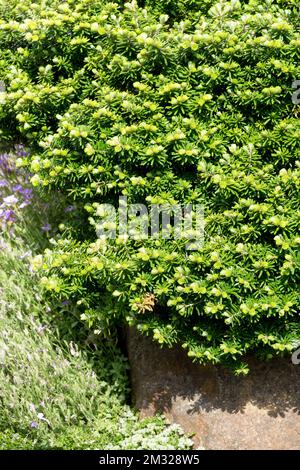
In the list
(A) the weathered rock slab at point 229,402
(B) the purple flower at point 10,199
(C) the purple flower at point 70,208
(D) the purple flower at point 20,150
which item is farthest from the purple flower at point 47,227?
(A) the weathered rock slab at point 229,402

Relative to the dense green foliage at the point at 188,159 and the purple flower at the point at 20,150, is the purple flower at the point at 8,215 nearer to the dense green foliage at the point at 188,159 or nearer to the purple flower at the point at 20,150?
the purple flower at the point at 20,150

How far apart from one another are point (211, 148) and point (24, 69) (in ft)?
5.11

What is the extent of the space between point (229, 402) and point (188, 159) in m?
1.61

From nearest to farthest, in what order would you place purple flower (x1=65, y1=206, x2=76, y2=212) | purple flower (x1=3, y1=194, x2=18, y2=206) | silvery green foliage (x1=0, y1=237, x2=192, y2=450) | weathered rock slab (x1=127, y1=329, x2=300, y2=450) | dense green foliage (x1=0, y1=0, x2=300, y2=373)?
dense green foliage (x1=0, y1=0, x2=300, y2=373) → weathered rock slab (x1=127, y1=329, x2=300, y2=450) → silvery green foliage (x1=0, y1=237, x2=192, y2=450) → purple flower (x1=65, y1=206, x2=76, y2=212) → purple flower (x1=3, y1=194, x2=18, y2=206)

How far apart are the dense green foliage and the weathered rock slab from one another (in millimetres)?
248

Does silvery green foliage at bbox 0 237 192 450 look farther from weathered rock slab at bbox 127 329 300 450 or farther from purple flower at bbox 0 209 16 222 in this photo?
purple flower at bbox 0 209 16 222

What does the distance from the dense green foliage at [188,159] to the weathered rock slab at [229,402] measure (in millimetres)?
248

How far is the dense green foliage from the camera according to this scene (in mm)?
3799

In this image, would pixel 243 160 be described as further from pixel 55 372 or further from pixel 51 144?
pixel 55 372

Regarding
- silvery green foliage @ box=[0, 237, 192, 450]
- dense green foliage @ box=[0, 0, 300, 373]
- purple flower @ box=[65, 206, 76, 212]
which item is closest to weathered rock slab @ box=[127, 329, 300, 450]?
silvery green foliage @ box=[0, 237, 192, 450]

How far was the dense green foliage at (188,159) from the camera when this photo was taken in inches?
150

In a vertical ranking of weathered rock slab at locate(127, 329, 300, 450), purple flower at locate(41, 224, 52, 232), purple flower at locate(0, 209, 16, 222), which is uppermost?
purple flower at locate(0, 209, 16, 222)

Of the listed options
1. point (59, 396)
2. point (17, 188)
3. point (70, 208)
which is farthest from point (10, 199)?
point (59, 396)

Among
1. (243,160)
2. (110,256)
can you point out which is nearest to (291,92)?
(243,160)
